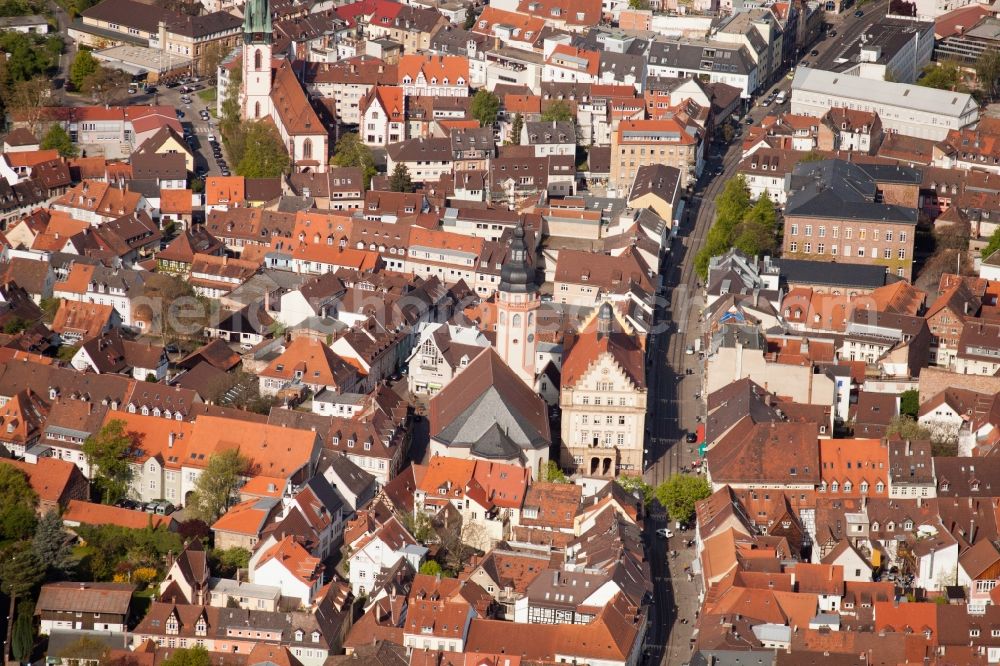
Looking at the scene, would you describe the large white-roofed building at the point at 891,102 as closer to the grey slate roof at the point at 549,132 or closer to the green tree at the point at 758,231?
the grey slate roof at the point at 549,132

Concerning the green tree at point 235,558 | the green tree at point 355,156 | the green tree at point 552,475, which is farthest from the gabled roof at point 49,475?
the green tree at point 355,156

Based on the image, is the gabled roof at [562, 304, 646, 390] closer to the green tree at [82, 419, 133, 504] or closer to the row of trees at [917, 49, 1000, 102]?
the green tree at [82, 419, 133, 504]

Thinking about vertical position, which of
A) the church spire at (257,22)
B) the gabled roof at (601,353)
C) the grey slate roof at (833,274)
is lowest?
the gabled roof at (601,353)

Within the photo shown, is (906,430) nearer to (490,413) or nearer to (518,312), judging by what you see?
(518,312)

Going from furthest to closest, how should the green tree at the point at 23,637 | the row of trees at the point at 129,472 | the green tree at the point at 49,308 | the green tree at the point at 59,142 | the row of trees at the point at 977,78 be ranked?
1. the row of trees at the point at 977,78
2. the green tree at the point at 59,142
3. the green tree at the point at 49,308
4. the row of trees at the point at 129,472
5. the green tree at the point at 23,637

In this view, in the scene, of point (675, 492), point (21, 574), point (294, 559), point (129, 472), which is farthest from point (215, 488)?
point (675, 492)

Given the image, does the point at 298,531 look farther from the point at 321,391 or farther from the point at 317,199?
the point at 317,199
